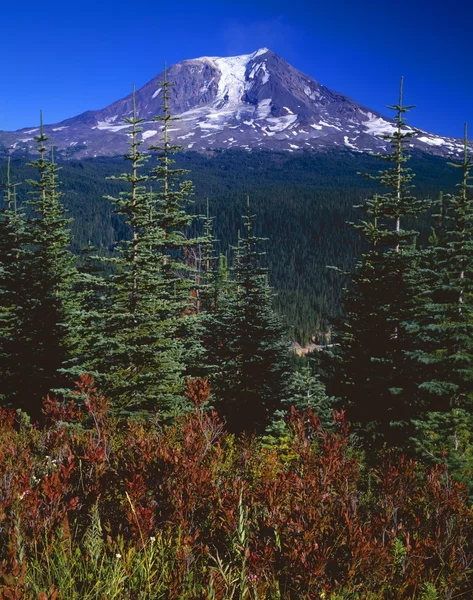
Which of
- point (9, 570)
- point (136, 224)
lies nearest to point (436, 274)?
point (136, 224)

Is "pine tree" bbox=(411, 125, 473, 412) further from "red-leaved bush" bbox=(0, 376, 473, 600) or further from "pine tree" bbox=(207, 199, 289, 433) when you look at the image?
"red-leaved bush" bbox=(0, 376, 473, 600)

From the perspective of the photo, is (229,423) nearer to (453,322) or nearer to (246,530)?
(453,322)

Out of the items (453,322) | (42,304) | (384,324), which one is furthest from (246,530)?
(42,304)

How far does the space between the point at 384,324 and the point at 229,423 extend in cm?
738

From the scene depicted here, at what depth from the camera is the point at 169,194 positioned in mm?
18547

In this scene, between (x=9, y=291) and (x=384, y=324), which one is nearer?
(x=384, y=324)

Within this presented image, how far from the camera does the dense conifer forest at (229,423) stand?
292cm

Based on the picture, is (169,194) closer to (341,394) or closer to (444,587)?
(341,394)

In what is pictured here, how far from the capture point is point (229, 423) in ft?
56.6

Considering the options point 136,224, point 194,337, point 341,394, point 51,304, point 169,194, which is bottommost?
point 341,394

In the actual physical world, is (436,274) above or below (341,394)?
above

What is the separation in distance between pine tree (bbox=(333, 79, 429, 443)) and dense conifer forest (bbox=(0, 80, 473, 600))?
7 cm

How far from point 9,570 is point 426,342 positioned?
43.4ft

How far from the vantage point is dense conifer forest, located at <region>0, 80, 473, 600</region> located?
9.59 feet
